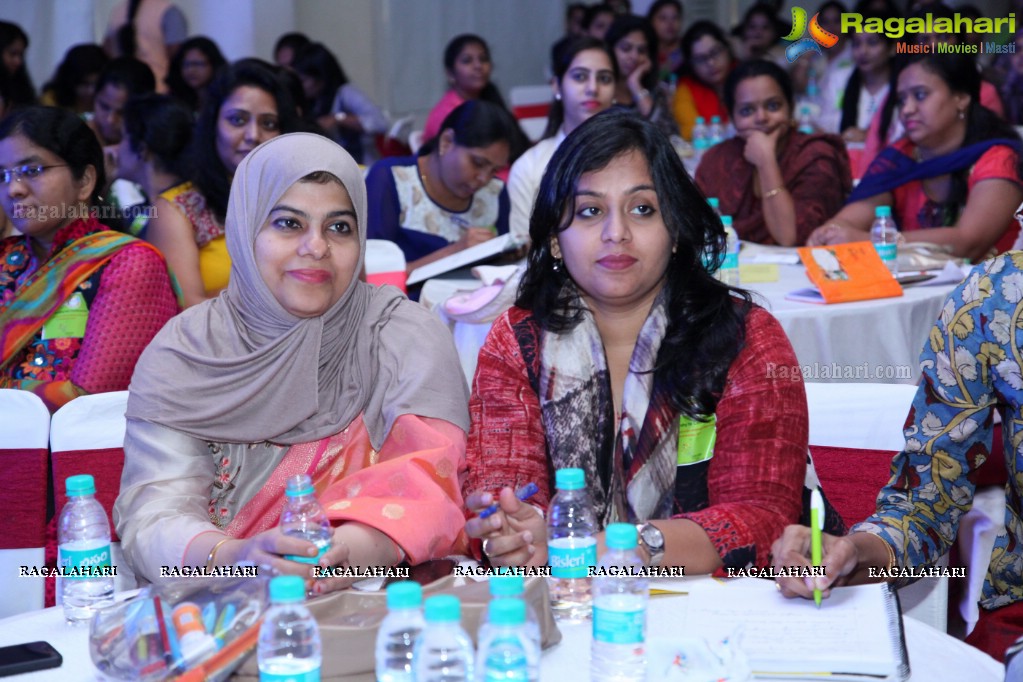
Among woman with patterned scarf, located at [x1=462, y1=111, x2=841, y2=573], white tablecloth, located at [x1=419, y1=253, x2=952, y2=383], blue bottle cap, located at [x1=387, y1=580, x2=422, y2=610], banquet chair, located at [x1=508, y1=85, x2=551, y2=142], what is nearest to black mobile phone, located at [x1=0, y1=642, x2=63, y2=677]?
blue bottle cap, located at [x1=387, y1=580, x2=422, y2=610]

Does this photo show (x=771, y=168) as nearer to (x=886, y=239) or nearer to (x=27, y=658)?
(x=886, y=239)

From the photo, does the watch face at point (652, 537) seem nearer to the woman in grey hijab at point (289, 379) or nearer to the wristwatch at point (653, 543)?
the wristwatch at point (653, 543)

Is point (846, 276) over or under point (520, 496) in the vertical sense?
over

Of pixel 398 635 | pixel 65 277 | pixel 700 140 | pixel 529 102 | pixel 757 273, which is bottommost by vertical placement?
pixel 398 635

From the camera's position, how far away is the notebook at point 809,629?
4.42ft

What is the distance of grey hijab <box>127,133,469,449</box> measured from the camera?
2.05 meters

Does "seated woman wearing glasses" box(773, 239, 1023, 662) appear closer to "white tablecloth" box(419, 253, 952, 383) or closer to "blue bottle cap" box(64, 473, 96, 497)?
"blue bottle cap" box(64, 473, 96, 497)

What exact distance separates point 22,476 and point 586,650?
130 centimetres

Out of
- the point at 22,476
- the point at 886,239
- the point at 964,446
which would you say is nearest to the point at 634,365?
the point at 964,446

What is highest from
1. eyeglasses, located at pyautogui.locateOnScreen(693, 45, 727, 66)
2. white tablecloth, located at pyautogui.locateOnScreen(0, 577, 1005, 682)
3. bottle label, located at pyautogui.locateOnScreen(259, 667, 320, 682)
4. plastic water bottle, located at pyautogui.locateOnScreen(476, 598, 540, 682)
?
eyeglasses, located at pyautogui.locateOnScreen(693, 45, 727, 66)

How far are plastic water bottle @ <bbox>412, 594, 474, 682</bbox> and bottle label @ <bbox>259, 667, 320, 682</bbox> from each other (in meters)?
0.12

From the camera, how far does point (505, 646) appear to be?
1.15 meters

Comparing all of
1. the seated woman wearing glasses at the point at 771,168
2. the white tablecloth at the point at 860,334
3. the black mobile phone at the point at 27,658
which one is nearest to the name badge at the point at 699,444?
the black mobile phone at the point at 27,658

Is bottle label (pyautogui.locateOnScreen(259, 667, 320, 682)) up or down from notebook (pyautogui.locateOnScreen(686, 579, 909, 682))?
up
